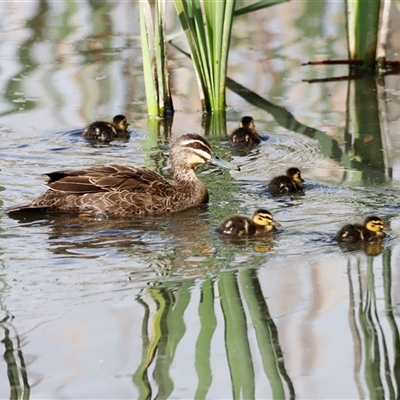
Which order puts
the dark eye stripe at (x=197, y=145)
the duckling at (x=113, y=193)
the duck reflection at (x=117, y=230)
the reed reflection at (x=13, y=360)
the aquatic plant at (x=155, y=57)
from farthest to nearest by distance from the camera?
the aquatic plant at (x=155, y=57) < the dark eye stripe at (x=197, y=145) < the duckling at (x=113, y=193) < the duck reflection at (x=117, y=230) < the reed reflection at (x=13, y=360)

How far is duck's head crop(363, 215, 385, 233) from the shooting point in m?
7.11

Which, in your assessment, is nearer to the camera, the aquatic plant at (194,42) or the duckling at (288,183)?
the duckling at (288,183)

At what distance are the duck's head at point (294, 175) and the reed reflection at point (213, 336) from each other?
2.00m

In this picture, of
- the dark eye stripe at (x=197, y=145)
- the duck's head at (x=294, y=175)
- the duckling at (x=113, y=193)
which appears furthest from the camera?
the dark eye stripe at (x=197, y=145)

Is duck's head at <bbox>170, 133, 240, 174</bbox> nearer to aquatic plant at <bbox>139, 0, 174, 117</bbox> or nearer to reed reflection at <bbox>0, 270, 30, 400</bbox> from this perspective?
aquatic plant at <bbox>139, 0, 174, 117</bbox>

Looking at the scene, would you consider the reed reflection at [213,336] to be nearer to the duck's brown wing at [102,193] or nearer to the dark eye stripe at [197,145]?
the duck's brown wing at [102,193]

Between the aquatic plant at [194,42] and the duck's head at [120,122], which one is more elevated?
the aquatic plant at [194,42]

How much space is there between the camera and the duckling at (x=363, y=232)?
7.07 meters

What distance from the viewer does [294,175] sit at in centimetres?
848

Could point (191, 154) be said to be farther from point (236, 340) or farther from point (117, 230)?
point (236, 340)

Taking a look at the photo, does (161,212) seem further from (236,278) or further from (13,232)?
(236,278)

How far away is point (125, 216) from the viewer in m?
8.13

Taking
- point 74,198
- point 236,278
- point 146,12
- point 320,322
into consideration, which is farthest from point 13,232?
point 146,12

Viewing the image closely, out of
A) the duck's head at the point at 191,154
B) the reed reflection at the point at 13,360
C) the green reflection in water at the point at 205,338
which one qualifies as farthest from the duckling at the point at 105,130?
the reed reflection at the point at 13,360
